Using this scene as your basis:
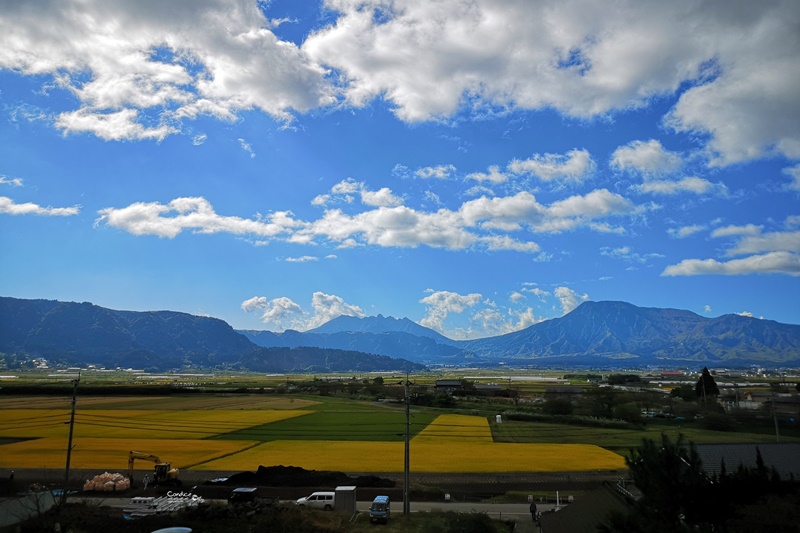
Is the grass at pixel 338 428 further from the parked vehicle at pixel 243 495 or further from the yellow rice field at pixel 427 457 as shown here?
the parked vehicle at pixel 243 495

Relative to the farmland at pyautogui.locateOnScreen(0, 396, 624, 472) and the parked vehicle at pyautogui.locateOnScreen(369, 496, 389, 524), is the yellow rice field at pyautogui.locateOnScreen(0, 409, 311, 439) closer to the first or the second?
the farmland at pyautogui.locateOnScreen(0, 396, 624, 472)

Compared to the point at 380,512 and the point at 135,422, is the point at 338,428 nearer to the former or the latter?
the point at 135,422

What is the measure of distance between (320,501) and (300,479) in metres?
5.26

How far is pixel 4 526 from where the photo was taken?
22922 millimetres

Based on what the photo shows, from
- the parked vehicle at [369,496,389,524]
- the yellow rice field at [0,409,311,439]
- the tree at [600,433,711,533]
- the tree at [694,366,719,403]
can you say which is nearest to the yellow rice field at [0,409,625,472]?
the yellow rice field at [0,409,311,439]

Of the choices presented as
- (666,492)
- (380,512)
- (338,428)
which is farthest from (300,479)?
(338,428)

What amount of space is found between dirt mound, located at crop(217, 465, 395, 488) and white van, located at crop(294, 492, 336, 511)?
3.81 m

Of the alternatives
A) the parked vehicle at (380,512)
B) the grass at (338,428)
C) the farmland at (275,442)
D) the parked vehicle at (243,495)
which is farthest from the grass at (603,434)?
the parked vehicle at (243,495)

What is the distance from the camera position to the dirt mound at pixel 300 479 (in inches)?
1251

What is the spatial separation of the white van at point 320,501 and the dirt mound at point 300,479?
150 inches

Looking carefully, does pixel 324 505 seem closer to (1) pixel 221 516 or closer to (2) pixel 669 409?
(1) pixel 221 516

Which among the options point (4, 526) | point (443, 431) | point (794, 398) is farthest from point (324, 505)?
point (794, 398)

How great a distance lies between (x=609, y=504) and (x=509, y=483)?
15.5 metres

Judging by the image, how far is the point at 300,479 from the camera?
3241cm
